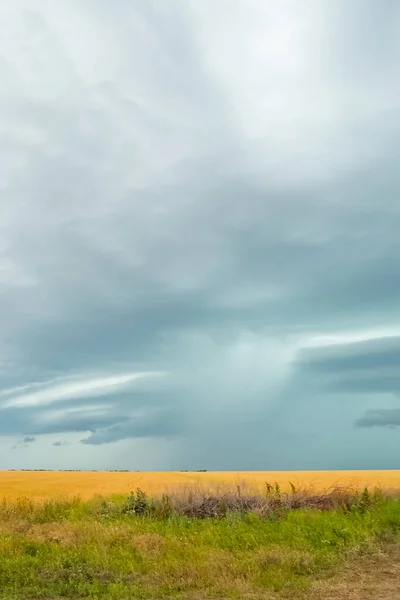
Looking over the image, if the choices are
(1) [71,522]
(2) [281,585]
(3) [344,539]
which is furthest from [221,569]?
(1) [71,522]

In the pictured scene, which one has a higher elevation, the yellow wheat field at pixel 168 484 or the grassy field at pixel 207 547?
the yellow wheat field at pixel 168 484

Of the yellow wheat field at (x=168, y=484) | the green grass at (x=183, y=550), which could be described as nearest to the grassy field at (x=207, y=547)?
the green grass at (x=183, y=550)

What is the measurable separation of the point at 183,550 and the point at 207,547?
0.76 metres

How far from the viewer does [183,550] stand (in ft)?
51.3

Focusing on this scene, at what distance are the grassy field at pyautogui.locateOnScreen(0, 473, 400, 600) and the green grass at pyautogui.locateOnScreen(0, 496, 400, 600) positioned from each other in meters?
0.03

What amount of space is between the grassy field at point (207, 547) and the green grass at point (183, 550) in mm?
31

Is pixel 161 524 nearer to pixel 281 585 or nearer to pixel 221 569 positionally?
pixel 221 569

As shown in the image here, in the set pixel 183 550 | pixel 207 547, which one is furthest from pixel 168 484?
pixel 183 550

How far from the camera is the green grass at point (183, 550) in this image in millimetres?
12500

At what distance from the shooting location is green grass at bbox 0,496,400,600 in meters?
12.5

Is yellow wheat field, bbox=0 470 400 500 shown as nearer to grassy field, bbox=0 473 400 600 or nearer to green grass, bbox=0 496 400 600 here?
grassy field, bbox=0 473 400 600

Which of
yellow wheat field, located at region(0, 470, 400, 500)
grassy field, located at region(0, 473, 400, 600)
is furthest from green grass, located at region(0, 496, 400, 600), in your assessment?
yellow wheat field, located at region(0, 470, 400, 500)

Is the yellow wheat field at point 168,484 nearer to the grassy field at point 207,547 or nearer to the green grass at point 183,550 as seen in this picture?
the grassy field at point 207,547

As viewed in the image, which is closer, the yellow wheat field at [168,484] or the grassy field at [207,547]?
the grassy field at [207,547]
